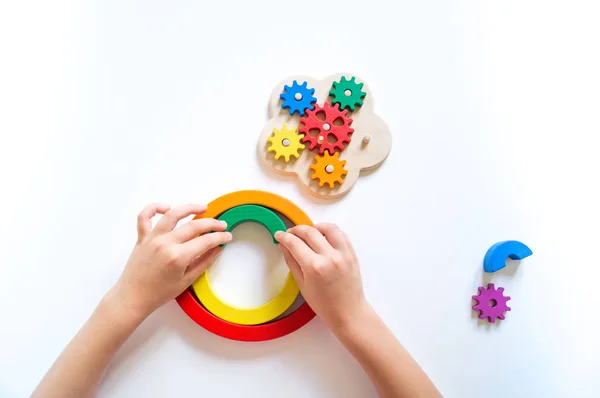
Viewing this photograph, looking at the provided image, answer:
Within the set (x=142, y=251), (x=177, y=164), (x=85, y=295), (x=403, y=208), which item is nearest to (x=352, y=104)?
(x=403, y=208)

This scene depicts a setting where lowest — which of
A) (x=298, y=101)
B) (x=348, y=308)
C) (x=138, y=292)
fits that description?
(x=348, y=308)

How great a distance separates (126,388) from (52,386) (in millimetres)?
127

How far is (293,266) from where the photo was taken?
0.70 meters

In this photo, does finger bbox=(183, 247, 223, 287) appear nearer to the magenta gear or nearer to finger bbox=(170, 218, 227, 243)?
finger bbox=(170, 218, 227, 243)

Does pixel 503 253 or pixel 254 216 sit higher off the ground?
pixel 254 216

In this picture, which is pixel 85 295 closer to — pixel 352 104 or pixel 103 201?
pixel 103 201

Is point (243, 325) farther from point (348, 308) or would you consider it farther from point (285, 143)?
point (285, 143)

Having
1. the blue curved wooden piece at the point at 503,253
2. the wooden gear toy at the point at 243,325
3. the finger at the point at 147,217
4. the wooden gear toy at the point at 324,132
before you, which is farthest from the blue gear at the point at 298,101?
the blue curved wooden piece at the point at 503,253

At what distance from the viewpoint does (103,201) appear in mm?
758

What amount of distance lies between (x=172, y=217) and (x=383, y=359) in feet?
1.39

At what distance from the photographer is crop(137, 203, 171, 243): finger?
26.9 inches

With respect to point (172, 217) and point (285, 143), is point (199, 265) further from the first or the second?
point (285, 143)

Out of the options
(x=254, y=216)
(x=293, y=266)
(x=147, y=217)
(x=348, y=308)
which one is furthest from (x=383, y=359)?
(x=147, y=217)

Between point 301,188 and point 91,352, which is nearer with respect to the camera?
point 91,352
